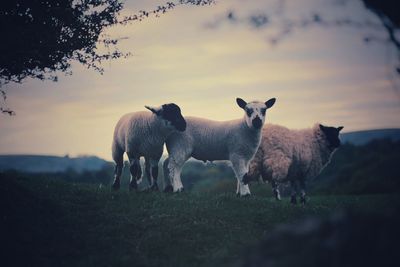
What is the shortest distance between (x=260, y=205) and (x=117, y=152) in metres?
6.88

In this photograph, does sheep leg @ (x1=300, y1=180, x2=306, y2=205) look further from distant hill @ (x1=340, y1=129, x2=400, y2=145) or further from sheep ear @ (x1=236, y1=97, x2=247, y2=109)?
distant hill @ (x1=340, y1=129, x2=400, y2=145)

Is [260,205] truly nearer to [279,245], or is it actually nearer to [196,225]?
[196,225]

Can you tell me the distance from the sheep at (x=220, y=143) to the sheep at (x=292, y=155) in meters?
0.87

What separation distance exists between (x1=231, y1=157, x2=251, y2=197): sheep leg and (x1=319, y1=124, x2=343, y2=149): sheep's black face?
12.6 feet

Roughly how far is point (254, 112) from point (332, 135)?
378 centimetres

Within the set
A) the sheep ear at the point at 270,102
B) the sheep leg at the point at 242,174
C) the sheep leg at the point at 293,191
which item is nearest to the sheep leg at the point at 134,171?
the sheep leg at the point at 242,174

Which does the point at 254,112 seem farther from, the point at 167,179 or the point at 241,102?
the point at 167,179

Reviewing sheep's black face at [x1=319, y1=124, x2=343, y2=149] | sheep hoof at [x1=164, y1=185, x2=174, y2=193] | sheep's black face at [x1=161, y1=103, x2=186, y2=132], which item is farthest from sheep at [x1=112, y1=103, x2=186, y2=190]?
sheep's black face at [x1=319, y1=124, x2=343, y2=149]

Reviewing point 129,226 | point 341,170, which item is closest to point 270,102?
point 129,226

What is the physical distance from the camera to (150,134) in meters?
17.2

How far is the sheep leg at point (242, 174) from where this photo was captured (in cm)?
1705

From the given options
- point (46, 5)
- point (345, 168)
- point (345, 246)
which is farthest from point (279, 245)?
point (345, 168)

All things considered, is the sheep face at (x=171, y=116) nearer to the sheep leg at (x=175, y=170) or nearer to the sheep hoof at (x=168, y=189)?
the sheep leg at (x=175, y=170)

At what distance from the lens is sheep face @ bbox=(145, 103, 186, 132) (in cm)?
1717
